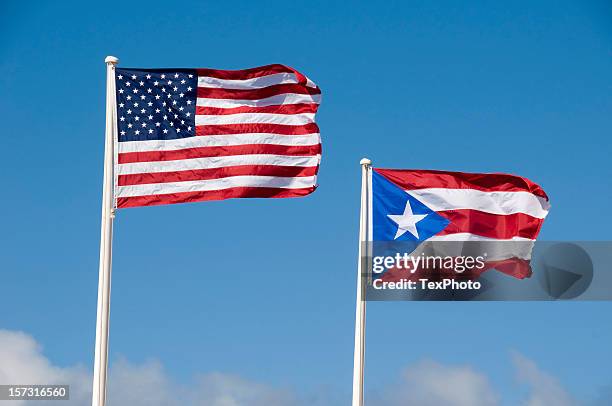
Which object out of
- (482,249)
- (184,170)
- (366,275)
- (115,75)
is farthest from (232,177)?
(482,249)

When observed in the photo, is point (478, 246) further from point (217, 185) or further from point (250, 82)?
point (217, 185)

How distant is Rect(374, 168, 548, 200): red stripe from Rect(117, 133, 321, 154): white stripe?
626 cm

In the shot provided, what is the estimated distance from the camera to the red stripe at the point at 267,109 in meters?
29.9

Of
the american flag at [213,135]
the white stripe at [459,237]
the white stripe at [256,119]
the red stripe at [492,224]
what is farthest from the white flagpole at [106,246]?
the red stripe at [492,224]

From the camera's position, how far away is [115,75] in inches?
1142

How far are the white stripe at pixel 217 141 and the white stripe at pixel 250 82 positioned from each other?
118 centimetres

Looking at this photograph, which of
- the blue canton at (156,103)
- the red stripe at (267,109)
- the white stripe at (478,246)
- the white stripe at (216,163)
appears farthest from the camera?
the white stripe at (478,246)

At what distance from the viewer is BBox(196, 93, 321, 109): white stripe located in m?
30.0

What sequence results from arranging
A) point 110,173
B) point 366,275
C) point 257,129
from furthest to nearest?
point 366,275 → point 257,129 → point 110,173

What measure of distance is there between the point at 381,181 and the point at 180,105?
9.27m

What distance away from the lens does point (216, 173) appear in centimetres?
2947

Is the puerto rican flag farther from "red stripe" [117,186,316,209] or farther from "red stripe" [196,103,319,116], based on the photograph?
"red stripe" [117,186,316,209]

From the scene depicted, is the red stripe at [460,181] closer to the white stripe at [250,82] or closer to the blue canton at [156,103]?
the white stripe at [250,82]

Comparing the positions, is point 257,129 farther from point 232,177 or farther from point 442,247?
point 442,247
